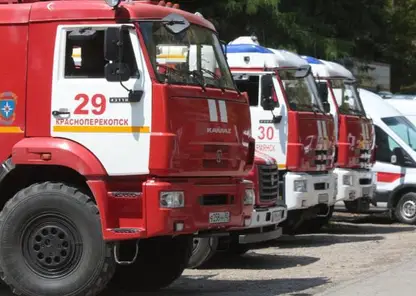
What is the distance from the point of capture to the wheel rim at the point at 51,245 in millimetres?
9547

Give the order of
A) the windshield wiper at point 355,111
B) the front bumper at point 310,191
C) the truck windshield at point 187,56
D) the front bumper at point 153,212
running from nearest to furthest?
the front bumper at point 153,212, the truck windshield at point 187,56, the front bumper at point 310,191, the windshield wiper at point 355,111

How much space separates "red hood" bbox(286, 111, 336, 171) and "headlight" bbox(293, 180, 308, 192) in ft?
0.71

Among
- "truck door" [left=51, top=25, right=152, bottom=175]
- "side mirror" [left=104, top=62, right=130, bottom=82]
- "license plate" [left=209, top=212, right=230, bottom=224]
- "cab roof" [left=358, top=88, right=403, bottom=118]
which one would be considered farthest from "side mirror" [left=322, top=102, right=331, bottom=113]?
"side mirror" [left=104, top=62, right=130, bottom=82]

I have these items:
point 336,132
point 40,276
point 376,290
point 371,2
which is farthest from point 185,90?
point 371,2

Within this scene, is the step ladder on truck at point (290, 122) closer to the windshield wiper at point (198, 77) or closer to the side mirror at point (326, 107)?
the side mirror at point (326, 107)

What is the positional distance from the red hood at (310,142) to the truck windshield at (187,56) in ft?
13.8

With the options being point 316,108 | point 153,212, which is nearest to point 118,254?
point 153,212

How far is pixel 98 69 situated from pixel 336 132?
26.0 ft

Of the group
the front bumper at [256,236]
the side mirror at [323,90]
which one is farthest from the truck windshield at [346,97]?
the front bumper at [256,236]

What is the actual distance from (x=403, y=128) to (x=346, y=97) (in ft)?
9.26

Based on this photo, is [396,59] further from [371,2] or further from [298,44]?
[298,44]

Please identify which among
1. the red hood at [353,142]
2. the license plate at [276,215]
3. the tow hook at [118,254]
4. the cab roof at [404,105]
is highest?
the cab roof at [404,105]

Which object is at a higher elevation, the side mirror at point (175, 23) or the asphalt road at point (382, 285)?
the side mirror at point (175, 23)

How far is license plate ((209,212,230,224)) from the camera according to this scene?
9828 mm
